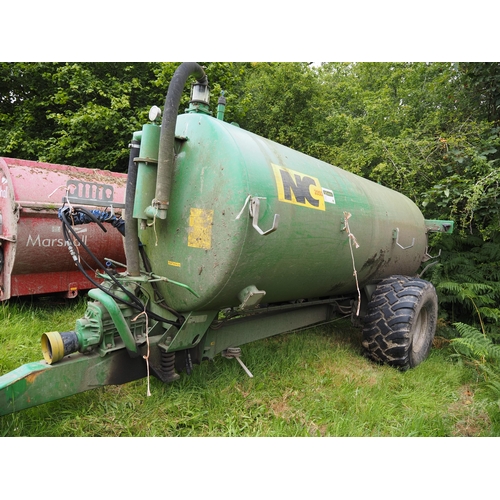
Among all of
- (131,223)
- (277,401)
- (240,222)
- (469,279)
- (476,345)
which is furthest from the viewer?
(469,279)

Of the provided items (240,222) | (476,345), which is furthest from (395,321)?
(240,222)

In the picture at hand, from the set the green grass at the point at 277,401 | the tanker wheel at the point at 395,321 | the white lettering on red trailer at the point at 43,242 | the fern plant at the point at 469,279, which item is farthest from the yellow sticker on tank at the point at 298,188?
the fern plant at the point at 469,279

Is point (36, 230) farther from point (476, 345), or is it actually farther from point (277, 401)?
point (476, 345)

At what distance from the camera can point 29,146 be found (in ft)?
32.0

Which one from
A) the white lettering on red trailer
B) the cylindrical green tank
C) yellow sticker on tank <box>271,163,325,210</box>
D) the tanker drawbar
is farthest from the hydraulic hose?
the white lettering on red trailer

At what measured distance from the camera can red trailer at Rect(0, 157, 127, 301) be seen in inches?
199

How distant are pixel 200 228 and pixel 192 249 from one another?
179 millimetres

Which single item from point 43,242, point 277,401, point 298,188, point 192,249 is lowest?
point 277,401

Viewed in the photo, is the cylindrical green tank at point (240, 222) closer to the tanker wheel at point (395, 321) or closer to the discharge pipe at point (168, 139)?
the discharge pipe at point (168, 139)

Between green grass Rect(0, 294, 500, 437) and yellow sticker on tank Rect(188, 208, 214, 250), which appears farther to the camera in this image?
green grass Rect(0, 294, 500, 437)

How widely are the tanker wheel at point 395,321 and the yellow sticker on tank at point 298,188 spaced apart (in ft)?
5.38

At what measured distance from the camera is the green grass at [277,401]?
9.91 feet

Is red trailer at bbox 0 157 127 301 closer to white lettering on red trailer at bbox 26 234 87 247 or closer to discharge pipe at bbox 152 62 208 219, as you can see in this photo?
white lettering on red trailer at bbox 26 234 87 247

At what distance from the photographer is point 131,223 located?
3.00m
